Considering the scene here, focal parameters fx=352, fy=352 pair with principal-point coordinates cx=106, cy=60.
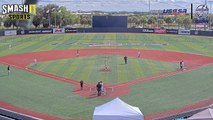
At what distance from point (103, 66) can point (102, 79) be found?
819 centimetres

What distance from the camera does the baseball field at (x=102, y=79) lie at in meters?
28.3

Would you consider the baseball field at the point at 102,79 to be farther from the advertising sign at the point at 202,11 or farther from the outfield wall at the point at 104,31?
the outfield wall at the point at 104,31

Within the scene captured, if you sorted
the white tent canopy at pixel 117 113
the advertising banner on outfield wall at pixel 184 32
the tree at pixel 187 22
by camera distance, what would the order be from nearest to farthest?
the white tent canopy at pixel 117 113, the advertising banner on outfield wall at pixel 184 32, the tree at pixel 187 22

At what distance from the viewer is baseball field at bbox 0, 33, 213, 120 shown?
2833 cm

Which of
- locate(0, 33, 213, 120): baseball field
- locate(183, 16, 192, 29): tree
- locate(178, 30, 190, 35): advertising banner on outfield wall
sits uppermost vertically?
locate(183, 16, 192, 29): tree

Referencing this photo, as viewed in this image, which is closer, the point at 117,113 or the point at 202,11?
the point at 117,113

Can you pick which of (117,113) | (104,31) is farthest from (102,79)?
(104,31)

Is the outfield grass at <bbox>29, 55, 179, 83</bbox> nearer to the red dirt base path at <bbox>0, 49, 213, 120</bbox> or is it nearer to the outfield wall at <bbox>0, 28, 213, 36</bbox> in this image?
the red dirt base path at <bbox>0, 49, 213, 120</bbox>

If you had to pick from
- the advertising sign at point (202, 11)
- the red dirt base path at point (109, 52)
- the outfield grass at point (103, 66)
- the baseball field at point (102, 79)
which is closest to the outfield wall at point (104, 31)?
the advertising sign at point (202, 11)

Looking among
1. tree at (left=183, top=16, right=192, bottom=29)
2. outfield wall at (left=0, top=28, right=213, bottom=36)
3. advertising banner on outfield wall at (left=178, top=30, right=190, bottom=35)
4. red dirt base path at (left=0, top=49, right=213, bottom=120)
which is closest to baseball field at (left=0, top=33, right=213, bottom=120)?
red dirt base path at (left=0, top=49, right=213, bottom=120)

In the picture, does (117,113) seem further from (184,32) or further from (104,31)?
(104,31)

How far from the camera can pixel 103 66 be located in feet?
152

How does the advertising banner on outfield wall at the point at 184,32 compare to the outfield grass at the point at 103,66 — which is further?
the advertising banner on outfield wall at the point at 184,32

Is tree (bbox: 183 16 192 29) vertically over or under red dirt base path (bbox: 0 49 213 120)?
over
